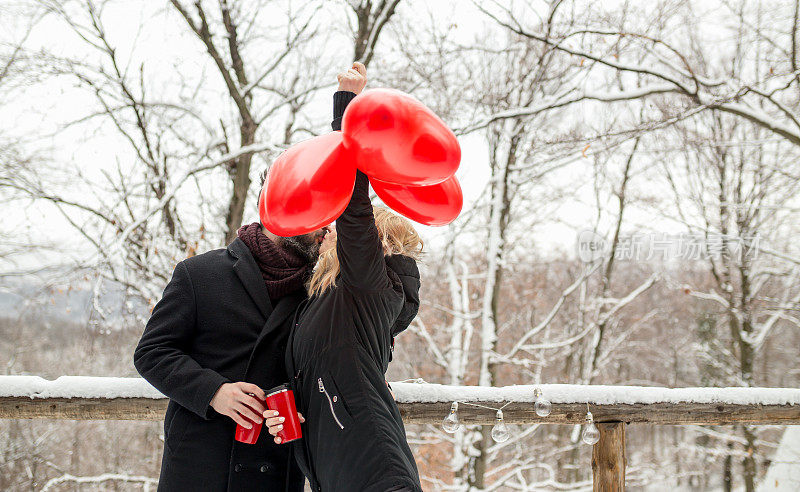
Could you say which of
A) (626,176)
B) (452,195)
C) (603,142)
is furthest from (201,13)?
(626,176)

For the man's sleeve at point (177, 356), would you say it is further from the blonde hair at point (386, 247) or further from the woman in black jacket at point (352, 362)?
the blonde hair at point (386, 247)

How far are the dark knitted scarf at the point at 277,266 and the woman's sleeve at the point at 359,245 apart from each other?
324 millimetres

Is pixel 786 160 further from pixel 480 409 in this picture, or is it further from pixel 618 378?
pixel 618 378

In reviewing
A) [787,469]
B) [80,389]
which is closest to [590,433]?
[80,389]

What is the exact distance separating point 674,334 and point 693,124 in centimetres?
1404

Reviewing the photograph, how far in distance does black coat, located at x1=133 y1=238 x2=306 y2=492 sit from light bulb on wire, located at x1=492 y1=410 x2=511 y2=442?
31.2 inches

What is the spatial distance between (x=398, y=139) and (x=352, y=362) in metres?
0.54

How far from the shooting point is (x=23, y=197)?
5285 millimetres

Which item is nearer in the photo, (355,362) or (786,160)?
(355,362)

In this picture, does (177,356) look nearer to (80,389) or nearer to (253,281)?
(253,281)

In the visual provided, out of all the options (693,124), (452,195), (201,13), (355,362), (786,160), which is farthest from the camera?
(786,160)

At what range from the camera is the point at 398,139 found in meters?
1.06

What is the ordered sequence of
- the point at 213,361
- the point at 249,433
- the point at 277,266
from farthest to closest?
the point at 277,266
the point at 213,361
the point at 249,433

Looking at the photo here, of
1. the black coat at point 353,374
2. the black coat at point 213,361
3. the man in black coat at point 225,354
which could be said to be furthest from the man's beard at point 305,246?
the black coat at point 353,374
